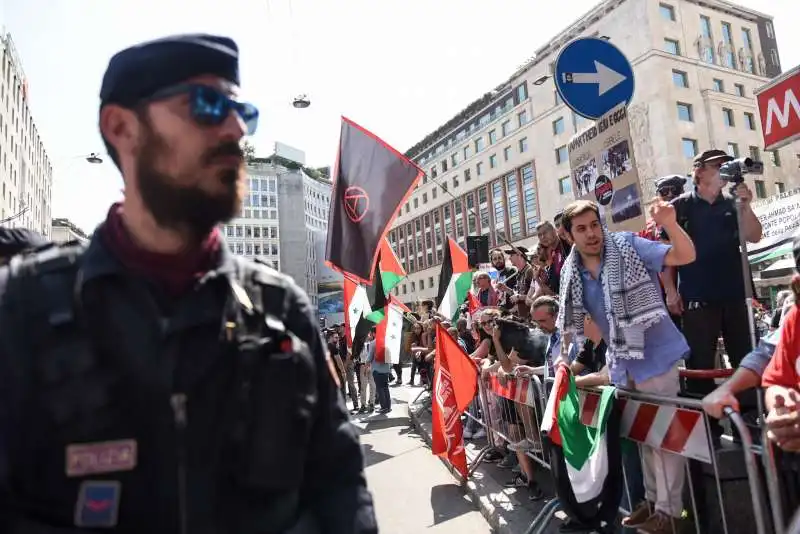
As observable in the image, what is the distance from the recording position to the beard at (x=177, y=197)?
4.23 ft

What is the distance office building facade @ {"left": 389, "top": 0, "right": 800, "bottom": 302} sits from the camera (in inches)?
1639

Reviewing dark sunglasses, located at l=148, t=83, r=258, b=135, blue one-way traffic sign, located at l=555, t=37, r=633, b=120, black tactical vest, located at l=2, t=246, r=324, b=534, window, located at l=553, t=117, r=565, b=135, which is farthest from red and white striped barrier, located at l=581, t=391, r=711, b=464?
window, located at l=553, t=117, r=565, b=135

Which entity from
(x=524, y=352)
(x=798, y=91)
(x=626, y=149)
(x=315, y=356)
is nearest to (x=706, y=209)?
(x=626, y=149)

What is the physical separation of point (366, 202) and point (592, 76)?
329 cm

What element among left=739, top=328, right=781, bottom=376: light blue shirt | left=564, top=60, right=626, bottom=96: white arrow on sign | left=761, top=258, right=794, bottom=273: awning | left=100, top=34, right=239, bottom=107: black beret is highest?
left=564, top=60, right=626, bottom=96: white arrow on sign

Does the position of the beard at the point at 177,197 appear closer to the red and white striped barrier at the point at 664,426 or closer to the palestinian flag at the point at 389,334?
the red and white striped barrier at the point at 664,426

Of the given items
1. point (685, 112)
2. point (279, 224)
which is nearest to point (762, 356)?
point (685, 112)

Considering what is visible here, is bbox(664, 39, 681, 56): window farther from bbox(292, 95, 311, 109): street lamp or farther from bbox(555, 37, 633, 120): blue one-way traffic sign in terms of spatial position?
bbox(555, 37, 633, 120): blue one-way traffic sign

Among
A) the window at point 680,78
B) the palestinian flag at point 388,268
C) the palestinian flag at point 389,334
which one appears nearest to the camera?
the palestinian flag at point 388,268

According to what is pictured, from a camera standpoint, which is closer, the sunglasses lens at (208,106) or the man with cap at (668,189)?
the sunglasses lens at (208,106)

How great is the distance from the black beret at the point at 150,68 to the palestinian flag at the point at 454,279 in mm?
9451

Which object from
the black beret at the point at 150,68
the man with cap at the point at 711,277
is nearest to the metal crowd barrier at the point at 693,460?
the man with cap at the point at 711,277

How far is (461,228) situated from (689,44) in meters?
32.2

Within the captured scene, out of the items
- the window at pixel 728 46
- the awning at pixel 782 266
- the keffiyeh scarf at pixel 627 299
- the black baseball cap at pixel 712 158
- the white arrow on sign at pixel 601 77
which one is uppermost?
the window at pixel 728 46
